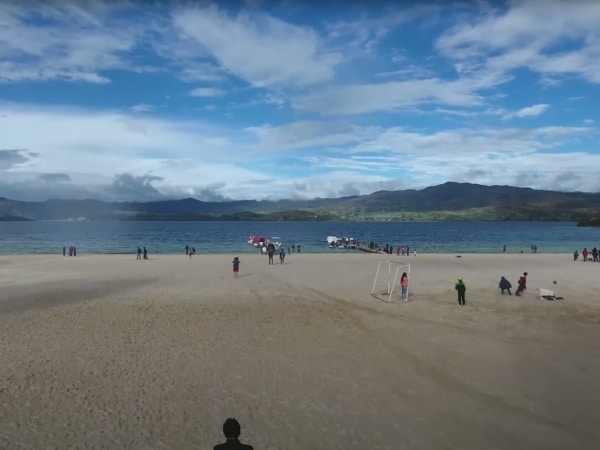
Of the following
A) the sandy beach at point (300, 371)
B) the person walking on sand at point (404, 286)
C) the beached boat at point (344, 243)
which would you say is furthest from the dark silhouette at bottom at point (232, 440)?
the beached boat at point (344, 243)

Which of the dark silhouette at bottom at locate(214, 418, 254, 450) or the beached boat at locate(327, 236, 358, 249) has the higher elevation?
the dark silhouette at bottom at locate(214, 418, 254, 450)

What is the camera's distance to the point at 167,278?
114 feet

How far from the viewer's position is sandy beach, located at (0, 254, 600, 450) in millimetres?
10203

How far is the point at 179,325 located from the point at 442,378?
10423 mm

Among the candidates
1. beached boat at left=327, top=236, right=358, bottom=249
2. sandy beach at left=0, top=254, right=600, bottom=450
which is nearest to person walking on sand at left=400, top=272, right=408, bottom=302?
sandy beach at left=0, top=254, right=600, bottom=450

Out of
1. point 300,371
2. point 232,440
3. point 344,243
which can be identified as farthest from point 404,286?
point 344,243

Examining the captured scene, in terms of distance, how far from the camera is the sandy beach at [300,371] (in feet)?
33.5

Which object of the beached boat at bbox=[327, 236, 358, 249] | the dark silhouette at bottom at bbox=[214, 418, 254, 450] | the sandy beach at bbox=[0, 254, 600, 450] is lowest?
the beached boat at bbox=[327, 236, 358, 249]

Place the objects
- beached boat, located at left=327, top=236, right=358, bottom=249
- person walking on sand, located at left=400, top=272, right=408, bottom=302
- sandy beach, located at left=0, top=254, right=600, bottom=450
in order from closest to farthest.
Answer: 1. sandy beach, located at left=0, top=254, right=600, bottom=450
2. person walking on sand, located at left=400, top=272, right=408, bottom=302
3. beached boat, located at left=327, top=236, right=358, bottom=249

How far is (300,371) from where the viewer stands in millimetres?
13938

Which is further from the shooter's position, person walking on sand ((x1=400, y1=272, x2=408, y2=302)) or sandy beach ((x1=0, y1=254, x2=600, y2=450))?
person walking on sand ((x1=400, y1=272, x2=408, y2=302))

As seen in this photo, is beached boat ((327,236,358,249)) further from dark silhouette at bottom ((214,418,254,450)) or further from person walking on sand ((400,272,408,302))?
dark silhouette at bottom ((214,418,254,450))

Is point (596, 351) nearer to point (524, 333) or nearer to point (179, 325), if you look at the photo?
point (524, 333)

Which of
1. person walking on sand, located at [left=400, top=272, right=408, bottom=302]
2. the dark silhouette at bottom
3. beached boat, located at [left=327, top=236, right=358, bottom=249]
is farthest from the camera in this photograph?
beached boat, located at [left=327, top=236, right=358, bottom=249]
